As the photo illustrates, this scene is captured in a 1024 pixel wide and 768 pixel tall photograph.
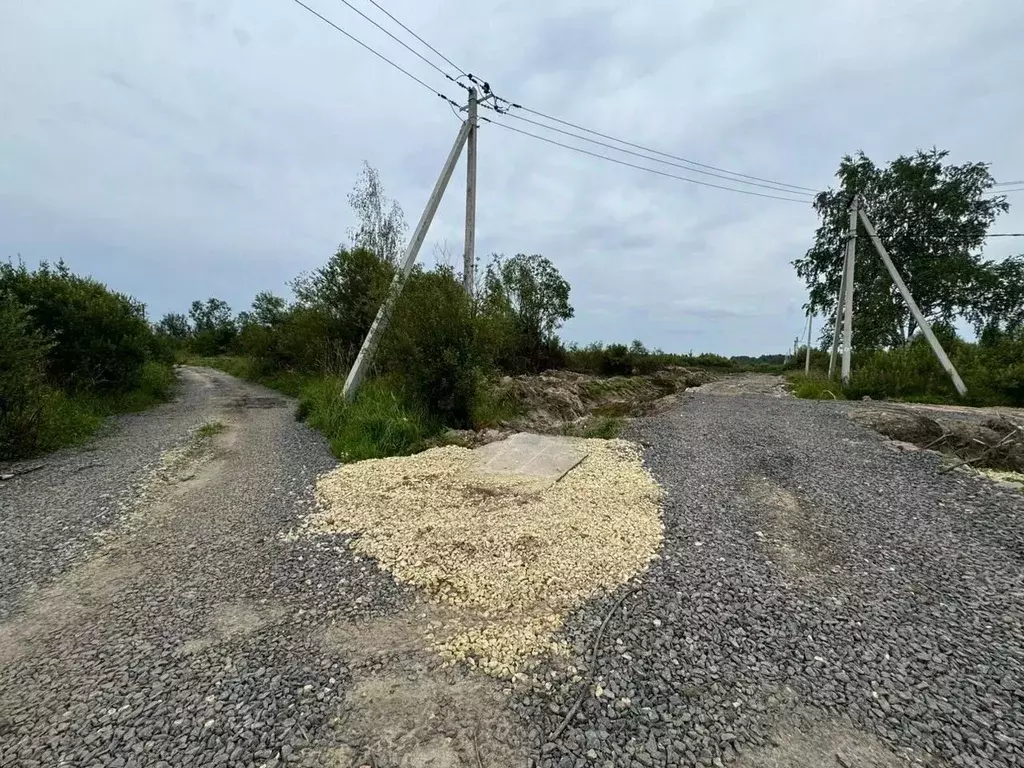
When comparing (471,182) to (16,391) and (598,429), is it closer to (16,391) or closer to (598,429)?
(598,429)

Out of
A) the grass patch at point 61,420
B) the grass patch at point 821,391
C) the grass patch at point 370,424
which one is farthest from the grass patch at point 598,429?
the grass patch at point 821,391

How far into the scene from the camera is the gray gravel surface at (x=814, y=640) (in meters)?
1.91

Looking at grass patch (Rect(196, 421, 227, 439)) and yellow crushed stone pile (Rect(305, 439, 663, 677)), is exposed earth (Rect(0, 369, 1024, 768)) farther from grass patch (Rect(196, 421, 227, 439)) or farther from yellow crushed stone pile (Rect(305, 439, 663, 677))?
grass patch (Rect(196, 421, 227, 439))

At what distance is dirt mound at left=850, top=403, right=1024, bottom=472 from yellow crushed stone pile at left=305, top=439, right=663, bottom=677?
4866 mm

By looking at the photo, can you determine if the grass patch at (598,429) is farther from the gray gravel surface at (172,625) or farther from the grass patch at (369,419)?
the gray gravel surface at (172,625)

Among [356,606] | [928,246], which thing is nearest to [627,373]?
[928,246]

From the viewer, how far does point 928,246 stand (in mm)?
22344

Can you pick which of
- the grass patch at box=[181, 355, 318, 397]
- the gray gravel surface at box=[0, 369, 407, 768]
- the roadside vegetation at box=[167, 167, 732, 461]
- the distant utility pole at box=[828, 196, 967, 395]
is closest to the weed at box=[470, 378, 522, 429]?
the roadside vegetation at box=[167, 167, 732, 461]

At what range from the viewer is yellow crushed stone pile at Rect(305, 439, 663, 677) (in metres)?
2.71

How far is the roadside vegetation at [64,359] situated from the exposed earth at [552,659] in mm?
3073

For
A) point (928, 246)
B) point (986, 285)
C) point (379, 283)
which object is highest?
point (928, 246)

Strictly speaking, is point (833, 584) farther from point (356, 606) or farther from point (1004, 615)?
point (356, 606)

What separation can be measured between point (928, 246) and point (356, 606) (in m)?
30.8

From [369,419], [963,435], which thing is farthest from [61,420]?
[963,435]
